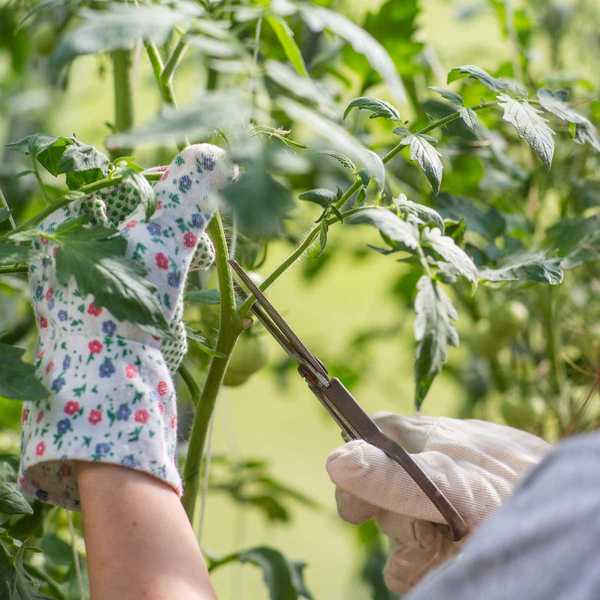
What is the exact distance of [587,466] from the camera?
1.01ft

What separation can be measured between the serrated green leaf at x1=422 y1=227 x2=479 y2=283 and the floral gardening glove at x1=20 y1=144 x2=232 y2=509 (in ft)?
0.30

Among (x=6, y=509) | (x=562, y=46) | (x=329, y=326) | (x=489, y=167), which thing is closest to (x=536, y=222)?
(x=489, y=167)

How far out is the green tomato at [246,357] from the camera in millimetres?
639

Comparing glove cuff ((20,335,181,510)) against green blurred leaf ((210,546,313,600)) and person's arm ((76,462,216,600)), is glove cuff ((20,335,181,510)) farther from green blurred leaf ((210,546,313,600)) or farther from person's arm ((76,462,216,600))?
green blurred leaf ((210,546,313,600))

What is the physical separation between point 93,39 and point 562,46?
0.90 metres

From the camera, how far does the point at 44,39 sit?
934 mm

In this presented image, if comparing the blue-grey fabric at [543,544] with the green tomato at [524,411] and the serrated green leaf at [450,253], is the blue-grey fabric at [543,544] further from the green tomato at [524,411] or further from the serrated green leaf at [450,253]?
the green tomato at [524,411]

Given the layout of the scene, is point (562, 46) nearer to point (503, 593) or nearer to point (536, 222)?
point (536, 222)

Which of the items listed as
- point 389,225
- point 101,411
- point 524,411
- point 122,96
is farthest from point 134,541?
point 524,411

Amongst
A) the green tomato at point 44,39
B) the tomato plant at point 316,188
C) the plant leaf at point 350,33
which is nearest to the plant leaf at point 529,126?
the tomato plant at point 316,188

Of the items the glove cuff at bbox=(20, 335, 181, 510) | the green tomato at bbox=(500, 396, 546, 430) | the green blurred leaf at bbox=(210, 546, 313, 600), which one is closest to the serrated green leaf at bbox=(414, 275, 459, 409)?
the glove cuff at bbox=(20, 335, 181, 510)

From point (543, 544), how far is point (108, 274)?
7.4 inches

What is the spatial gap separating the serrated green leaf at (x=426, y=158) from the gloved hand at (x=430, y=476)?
12cm

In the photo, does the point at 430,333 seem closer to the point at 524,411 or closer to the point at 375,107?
the point at 375,107
